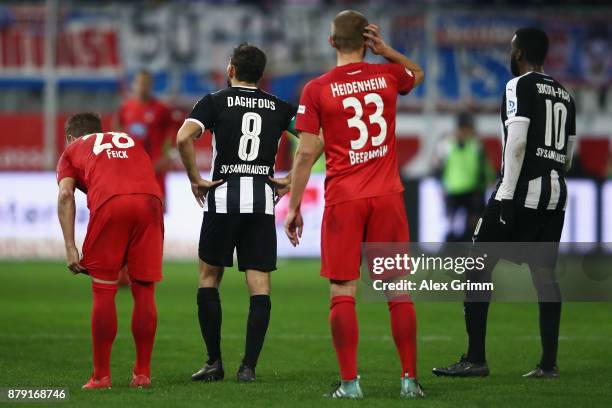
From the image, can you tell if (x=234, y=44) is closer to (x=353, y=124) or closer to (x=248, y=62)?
(x=248, y=62)

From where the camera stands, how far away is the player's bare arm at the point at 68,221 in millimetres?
6781

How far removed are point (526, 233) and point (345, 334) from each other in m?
1.73

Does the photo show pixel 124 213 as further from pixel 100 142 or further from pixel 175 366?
pixel 175 366

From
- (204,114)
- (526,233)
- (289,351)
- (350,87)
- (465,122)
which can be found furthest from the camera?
(465,122)

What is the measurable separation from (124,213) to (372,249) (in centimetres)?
141

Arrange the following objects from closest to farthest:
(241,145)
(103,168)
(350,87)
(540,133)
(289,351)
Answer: (350,87) → (103,168) → (241,145) → (540,133) → (289,351)

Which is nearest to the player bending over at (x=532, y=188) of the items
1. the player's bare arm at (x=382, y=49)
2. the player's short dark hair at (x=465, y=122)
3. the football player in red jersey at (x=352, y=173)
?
the player's bare arm at (x=382, y=49)

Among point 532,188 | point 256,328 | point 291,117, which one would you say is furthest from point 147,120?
point 532,188

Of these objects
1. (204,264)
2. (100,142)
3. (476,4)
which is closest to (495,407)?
(204,264)

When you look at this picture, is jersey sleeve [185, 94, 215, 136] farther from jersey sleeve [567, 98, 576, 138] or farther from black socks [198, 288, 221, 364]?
jersey sleeve [567, 98, 576, 138]

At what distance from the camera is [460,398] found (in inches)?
261

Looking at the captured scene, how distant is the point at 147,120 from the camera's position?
12.5 meters

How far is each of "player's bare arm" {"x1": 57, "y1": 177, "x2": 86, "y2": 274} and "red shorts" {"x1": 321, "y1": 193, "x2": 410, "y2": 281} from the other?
4.53 ft

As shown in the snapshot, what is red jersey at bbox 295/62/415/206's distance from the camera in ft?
21.5
